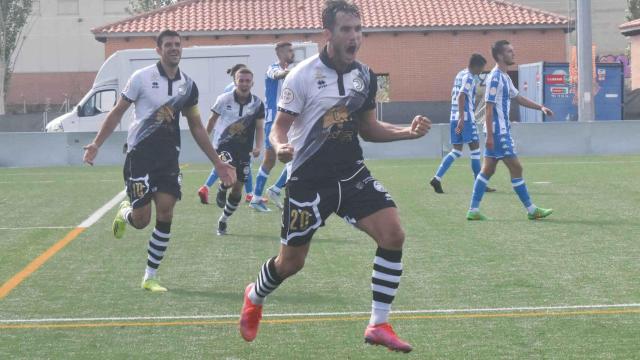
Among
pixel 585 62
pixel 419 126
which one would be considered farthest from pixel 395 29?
pixel 419 126

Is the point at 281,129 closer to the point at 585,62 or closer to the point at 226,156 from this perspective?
the point at 226,156

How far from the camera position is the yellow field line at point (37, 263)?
9.70 metres

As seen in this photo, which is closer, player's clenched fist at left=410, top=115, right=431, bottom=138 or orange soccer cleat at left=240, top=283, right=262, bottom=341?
player's clenched fist at left=410, top=115, right=431, bottom=138

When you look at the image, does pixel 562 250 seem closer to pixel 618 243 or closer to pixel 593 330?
pixel 618 243

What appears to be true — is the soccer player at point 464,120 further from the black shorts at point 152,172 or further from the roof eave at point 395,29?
the roof eave at point 395,29

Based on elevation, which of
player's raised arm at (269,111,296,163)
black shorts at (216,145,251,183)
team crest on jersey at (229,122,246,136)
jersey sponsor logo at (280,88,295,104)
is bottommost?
black shorts at (216,145,251,183)

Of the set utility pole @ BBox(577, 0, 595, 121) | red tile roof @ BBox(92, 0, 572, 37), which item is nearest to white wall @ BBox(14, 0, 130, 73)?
red tile roof @ BBox(92, 0, 572, 37)

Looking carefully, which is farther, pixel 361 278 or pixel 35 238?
pixel 35 238

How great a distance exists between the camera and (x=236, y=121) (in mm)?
14148

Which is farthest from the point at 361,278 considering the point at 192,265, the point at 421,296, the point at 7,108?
the point at 7,108

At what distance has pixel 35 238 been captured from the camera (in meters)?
13.3

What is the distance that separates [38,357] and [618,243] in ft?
21.9

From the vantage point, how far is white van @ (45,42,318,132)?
32.4 m

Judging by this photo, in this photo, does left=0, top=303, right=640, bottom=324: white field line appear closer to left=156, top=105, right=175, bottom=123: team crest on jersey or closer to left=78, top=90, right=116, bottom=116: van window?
left=156, top=105, right=175, bottom=123: team crest on jersey
